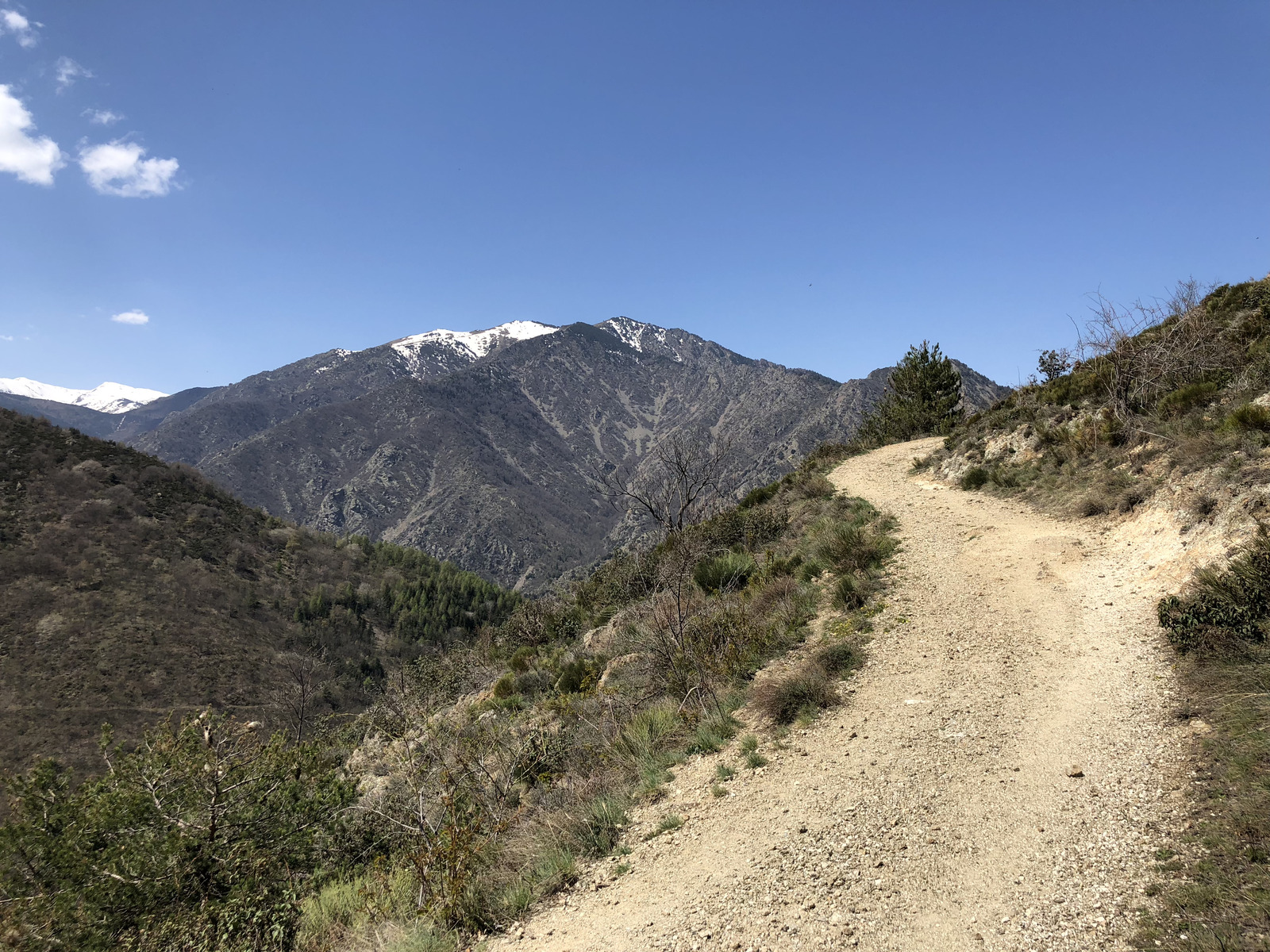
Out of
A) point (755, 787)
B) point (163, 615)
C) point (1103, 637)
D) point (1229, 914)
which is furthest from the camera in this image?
point (163, 615)

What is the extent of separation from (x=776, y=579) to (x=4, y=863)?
12.3m

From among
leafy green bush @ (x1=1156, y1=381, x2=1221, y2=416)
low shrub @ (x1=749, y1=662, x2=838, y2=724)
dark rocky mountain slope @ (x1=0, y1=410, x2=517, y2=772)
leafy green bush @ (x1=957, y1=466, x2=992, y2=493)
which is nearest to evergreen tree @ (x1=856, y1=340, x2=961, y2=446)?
leafy green bush @ (x1=957, y1=466, x2=992, y2=493)

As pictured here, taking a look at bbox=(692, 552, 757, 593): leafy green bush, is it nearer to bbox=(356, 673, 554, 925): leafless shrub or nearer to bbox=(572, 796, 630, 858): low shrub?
bbox=(356, 673, 554, 925): leafless shrub

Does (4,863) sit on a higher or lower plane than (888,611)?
lower

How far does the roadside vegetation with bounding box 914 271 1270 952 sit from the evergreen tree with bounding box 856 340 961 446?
6645mm

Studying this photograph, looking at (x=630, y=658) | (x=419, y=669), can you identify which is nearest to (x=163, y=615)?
(x=419, y=669)

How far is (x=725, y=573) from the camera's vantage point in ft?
43.0

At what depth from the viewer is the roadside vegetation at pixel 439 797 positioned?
17.4 feet

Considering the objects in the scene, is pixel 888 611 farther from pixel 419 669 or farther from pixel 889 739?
pixel 419 669

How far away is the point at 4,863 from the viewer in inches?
311

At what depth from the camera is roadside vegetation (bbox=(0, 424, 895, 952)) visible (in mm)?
5297

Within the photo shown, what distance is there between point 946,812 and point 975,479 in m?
13.0

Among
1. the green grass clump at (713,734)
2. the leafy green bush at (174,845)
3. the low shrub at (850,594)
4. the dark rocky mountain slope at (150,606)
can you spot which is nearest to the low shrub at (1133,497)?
the low shrub at (850,594)

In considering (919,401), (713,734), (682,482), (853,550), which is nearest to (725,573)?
(853,550)
